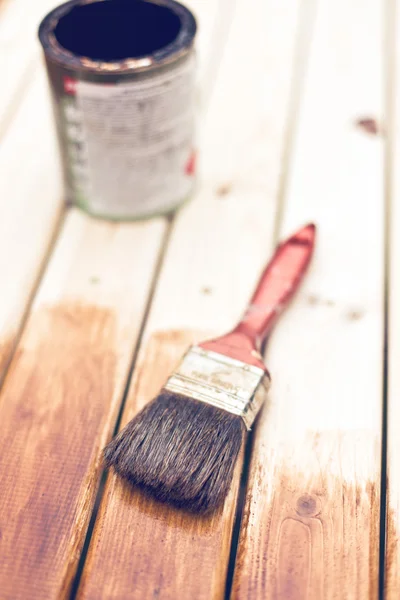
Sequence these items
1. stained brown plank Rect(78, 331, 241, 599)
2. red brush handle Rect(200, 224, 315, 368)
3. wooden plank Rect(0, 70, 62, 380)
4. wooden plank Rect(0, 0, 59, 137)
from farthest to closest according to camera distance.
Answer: wooden plank Rect(0, 0, 59, 137)
wooden plank Rect(0, 70, 62, 380)
red brush handle Rect(200, 224, 315, 368)
stained brown plank Rect(78, 331, 241, 599)

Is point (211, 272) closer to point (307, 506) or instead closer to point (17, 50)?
point (307, 506)

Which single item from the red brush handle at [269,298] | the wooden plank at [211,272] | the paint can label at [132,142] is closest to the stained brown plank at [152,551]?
the wooden plank at [211,272]

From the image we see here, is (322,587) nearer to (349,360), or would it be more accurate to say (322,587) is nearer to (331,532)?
(331,532)

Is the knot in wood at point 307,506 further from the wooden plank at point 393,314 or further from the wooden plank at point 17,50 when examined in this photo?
the wooden plank at point 17,50

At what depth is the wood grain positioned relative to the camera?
56 cm

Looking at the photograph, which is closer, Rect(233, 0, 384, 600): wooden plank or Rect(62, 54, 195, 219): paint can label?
Rect(233, 0, 384, 600): wooden plank

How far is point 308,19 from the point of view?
1210mm

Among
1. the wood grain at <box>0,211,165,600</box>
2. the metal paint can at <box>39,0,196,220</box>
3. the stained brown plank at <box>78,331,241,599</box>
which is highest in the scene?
the metal paint can at <box>39,0,196,220</box>

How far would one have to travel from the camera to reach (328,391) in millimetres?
679

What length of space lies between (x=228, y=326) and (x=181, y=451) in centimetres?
20

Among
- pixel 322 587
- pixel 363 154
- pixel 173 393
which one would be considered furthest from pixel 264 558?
pixel 363 154

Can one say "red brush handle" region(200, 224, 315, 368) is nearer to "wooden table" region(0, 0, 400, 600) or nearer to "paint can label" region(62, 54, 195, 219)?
"wooden table" region(0, 0, 400, 600)

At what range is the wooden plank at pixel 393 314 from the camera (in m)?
0.56

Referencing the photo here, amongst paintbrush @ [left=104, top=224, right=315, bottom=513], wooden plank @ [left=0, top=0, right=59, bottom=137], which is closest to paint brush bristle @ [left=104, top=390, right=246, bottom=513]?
paintbrush @ [left=104, top=224, right=315, bottom=513]
